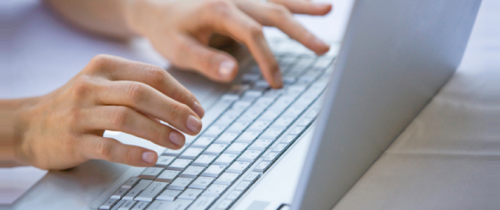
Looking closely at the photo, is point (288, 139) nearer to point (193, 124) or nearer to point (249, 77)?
point (193, 124)

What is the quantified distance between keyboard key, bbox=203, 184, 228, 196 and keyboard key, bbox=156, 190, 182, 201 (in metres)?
0.03

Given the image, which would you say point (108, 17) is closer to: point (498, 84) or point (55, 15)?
point (55, 15)

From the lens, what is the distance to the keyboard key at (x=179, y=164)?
16.6 inches

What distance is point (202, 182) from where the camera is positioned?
15.3 inches

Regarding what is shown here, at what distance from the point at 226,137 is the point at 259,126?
4 centimetres

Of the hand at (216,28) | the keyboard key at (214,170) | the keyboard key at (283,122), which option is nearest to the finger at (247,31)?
the hand at (216,28)

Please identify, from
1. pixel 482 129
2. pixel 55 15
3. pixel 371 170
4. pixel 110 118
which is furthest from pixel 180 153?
pixel 55 15

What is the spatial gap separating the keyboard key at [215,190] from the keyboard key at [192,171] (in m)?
0.03

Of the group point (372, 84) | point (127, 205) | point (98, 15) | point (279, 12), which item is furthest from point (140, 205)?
point (98, 15)

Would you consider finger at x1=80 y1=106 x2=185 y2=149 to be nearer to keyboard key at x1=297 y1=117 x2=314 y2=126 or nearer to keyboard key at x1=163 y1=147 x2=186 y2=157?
keyboard key at x1=163 y1=147 x2=186 y2=157

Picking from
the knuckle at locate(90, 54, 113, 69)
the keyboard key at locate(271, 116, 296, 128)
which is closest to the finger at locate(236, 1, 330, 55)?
the keyboard key at locate(271, 116, 296, 128)

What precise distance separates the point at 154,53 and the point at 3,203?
0.39 metres

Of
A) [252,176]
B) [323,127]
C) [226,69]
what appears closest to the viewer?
[323,127]

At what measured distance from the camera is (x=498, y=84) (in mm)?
408
